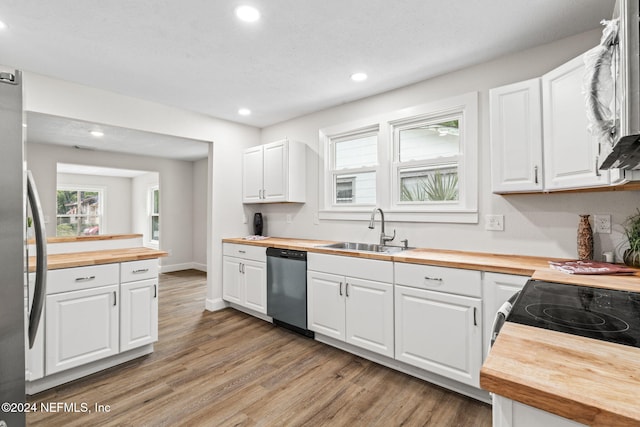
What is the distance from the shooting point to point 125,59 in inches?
96.9

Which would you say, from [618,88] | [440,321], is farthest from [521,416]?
[440,321]

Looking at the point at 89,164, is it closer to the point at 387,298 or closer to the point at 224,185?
the point at 224,185

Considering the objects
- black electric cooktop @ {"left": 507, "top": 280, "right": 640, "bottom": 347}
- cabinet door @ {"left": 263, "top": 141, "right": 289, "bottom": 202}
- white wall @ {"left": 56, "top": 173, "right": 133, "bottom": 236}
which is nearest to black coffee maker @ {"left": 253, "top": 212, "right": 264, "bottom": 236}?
cabinet door @ {"left": 263, "top": 141, "right": 289, "bottom": 202}

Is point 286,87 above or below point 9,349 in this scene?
above

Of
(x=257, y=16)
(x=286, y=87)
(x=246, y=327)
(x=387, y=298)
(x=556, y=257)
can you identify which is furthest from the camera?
(x=246, y=327)

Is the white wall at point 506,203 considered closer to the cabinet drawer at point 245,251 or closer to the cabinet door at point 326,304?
the cabinet door at point 326,304

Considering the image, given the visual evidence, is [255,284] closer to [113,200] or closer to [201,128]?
[201,128]

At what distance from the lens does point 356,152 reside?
3.51m

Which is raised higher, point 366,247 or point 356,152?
point 356,152

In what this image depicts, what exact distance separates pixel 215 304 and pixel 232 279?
1.35 feet

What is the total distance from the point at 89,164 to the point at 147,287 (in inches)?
163

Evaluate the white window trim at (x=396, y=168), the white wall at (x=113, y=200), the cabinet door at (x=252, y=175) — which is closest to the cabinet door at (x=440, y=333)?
the white window trim at (x=396, y=168)

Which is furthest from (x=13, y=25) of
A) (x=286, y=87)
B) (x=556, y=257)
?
(x=556, y=257)

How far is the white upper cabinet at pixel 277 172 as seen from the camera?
3689 mm
